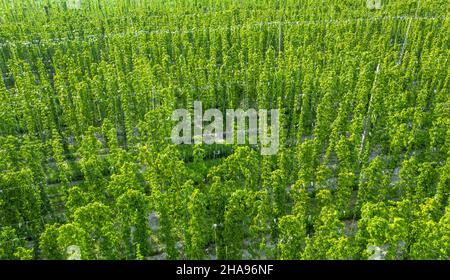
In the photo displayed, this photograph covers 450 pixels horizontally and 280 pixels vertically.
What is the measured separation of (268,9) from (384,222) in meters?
49.0

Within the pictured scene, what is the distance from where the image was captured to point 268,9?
61.7 meters

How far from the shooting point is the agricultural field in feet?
69.4
